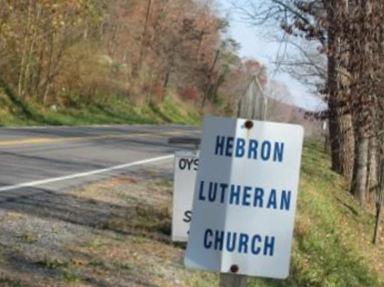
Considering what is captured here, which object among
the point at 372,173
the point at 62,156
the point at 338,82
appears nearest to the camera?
the point at 338,82

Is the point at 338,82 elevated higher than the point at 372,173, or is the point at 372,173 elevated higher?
the point at 338,82

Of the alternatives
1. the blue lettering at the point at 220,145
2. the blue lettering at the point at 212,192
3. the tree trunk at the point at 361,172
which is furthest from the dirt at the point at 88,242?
the tree trunk at the point at 361,172

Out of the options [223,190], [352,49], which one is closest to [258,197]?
[223,190]

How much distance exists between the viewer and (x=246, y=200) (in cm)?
469

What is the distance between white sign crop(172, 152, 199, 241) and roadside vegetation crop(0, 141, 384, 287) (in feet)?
1.31

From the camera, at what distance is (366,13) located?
12.3 m

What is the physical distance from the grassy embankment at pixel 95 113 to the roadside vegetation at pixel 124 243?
52.6 feet

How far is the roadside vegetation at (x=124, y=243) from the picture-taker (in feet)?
24.5

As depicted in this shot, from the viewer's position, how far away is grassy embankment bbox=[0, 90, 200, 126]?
33062 millimetres

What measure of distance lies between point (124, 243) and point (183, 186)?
0.93m

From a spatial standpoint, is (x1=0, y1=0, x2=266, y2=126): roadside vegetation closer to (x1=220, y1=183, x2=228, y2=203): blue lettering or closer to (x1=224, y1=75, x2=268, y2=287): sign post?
(x1=224, y1=75, x2=268, y2=287): sign post

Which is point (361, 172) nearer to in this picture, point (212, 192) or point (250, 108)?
point (250, 108)

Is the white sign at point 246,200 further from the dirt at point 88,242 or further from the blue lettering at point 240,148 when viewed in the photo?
the dirt at point 88,242

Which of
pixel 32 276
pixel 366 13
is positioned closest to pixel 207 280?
pixel 32 276
